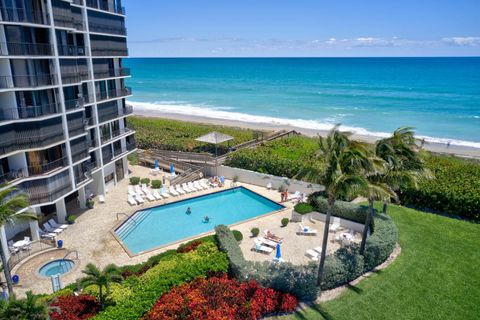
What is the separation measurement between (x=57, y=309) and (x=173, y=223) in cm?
1388

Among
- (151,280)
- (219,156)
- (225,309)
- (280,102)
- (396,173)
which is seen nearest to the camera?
(225,309)

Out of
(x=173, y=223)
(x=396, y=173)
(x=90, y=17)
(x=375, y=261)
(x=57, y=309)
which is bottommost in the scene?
(x=173, y=223)

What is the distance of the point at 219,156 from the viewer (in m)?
37.1

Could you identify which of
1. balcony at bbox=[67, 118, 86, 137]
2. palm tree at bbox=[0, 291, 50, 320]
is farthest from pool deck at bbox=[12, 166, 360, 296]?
palm tree at bbox=[0, 291, 50, 320]

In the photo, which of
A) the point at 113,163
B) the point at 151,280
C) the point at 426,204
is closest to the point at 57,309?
the point at 151,280

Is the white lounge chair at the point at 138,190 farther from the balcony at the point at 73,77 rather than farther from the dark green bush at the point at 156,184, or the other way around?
the balcony at the point at 73,77

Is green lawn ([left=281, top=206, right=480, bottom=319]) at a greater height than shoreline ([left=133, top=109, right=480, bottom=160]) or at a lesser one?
greater

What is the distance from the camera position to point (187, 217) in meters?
27.9

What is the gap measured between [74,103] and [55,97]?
1787 mm

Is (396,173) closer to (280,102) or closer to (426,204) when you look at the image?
(426,204)

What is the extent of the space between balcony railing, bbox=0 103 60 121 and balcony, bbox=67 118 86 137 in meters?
1.67

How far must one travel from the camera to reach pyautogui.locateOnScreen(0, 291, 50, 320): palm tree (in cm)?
1210

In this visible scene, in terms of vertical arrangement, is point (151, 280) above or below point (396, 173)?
below

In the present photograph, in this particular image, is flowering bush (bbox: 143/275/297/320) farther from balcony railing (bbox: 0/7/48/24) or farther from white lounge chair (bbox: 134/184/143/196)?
balcony railing (bbox: 0/7/48/24)
